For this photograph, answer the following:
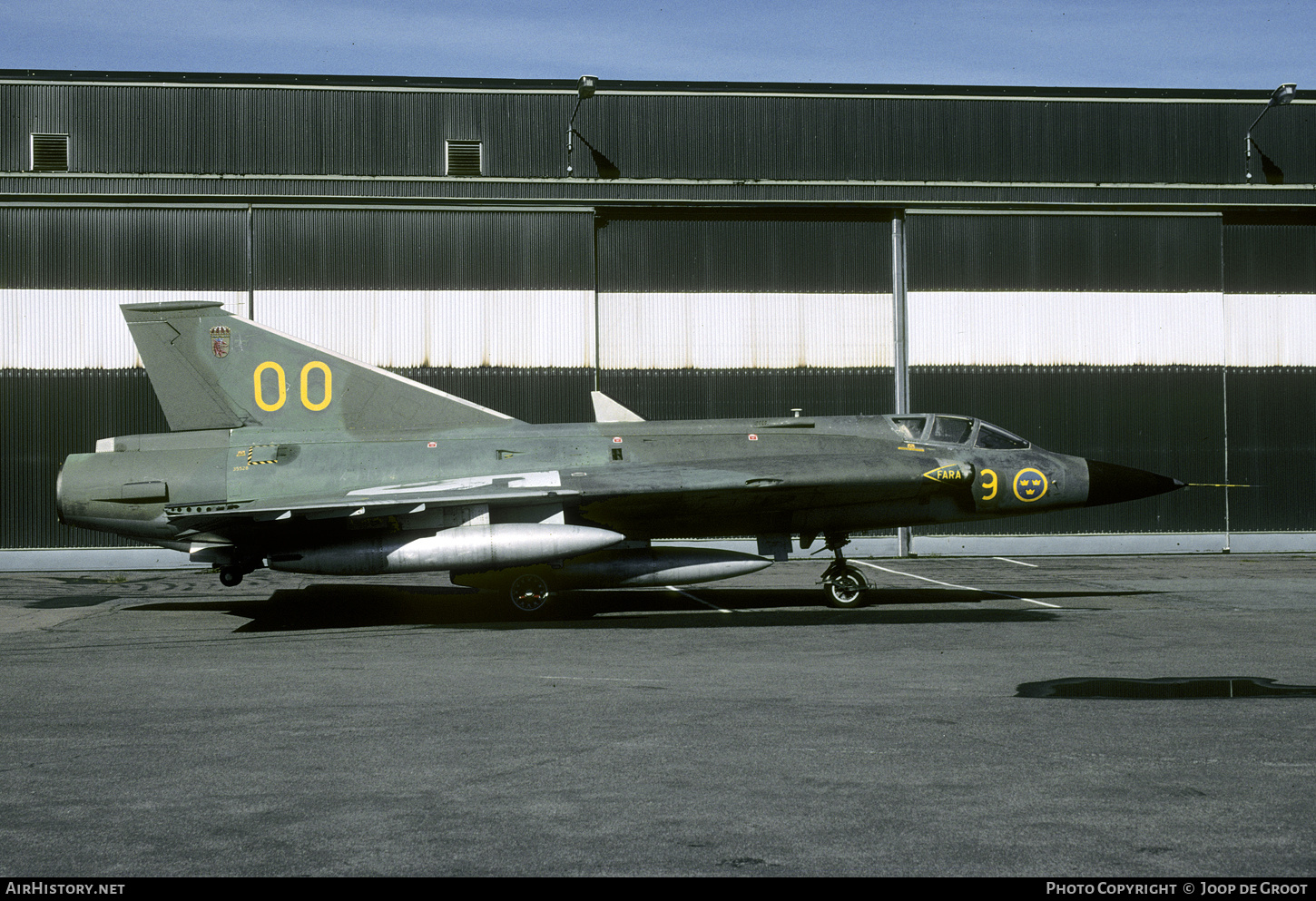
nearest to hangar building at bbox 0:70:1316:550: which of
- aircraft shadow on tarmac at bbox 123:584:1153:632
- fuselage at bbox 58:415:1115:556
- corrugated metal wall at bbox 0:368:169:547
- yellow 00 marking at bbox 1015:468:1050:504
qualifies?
corrugated metal wall at bbox 0:368:169:547

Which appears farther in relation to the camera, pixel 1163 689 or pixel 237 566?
pixel 237 566

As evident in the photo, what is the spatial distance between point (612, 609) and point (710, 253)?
1219 cm

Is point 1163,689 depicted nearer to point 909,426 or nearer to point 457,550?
point 909,426

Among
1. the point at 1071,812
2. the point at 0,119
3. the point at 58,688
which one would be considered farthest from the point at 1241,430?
the point at 0,119

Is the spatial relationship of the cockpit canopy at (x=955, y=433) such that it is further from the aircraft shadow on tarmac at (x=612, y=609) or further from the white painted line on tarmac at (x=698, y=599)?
the white painted line on tarmac at (x=698, y=599)

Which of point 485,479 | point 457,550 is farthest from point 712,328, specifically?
point 457,550

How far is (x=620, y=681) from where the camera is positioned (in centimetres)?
936

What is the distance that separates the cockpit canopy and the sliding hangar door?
9280 mm

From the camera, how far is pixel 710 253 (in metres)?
25.1

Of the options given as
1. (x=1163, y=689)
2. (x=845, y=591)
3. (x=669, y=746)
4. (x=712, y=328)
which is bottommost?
(x=845, y=591)

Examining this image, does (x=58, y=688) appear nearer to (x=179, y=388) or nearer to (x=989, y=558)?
(x=179, y=388)

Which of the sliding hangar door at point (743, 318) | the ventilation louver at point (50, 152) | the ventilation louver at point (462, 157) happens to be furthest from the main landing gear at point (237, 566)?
the ventilation louver at point (50, 152)

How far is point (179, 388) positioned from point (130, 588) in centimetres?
612

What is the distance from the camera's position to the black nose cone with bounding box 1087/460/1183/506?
1545 cm
